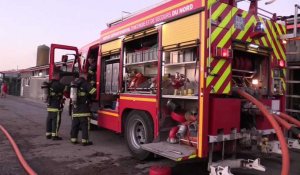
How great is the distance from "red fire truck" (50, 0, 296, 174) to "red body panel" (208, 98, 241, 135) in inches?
0.5

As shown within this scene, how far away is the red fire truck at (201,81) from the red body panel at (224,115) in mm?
14

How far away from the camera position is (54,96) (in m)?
7.94

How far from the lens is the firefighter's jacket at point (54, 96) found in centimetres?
793

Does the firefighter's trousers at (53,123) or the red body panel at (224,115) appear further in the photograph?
the firefighter's trousers at (53,123)

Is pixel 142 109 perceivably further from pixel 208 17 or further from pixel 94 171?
pixel 208 17

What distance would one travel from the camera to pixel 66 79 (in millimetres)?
8461

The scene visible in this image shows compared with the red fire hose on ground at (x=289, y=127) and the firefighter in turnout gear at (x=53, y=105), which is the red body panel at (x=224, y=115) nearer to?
the red fire hose on ground at (x=289, y=127)

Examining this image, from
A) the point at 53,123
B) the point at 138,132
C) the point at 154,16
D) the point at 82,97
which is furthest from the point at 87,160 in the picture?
the point at 154,16

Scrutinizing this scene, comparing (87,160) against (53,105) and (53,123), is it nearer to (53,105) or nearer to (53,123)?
(53,123)

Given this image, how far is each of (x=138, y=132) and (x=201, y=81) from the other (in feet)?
6.77

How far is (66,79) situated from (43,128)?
2233 mm

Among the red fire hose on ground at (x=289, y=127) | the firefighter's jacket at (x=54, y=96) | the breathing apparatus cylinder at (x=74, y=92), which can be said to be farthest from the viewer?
the firefighter's jacket at (x=54, y=96)

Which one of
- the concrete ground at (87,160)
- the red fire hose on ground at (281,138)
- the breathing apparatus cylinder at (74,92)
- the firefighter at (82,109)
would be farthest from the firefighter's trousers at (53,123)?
the red fire hose on ground at (281,138)

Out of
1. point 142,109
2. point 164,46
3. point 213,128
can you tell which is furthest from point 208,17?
point 142,109
